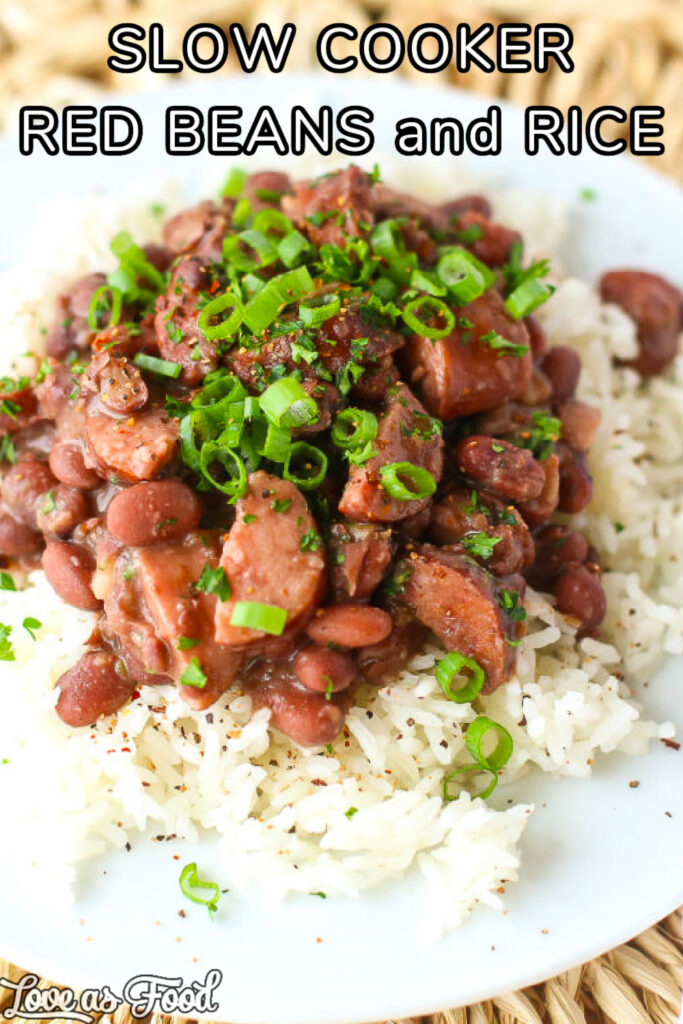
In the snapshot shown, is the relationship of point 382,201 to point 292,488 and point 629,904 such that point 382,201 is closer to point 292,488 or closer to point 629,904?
point 292,488

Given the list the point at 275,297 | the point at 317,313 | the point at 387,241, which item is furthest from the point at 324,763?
the point at 387,241

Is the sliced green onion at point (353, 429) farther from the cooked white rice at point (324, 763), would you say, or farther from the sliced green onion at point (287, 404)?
the cooked white rice at point (324, 763)

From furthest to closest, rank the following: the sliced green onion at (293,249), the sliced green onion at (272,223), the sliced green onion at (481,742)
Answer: the sliced green onion at (272,223), the sliced green onion at (293,249), the sliced green onion at (481,742)

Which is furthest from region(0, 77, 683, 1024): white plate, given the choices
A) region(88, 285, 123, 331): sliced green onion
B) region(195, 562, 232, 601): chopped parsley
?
region(88, 285, 123, 331): sliced green onion

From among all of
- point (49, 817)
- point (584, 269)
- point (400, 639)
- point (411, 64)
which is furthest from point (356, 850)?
point (411, 64)

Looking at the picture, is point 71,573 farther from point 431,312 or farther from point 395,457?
point 431,312

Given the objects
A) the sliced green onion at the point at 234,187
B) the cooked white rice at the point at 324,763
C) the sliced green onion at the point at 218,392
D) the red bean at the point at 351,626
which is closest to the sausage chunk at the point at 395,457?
the red bean at the point at 351,626
